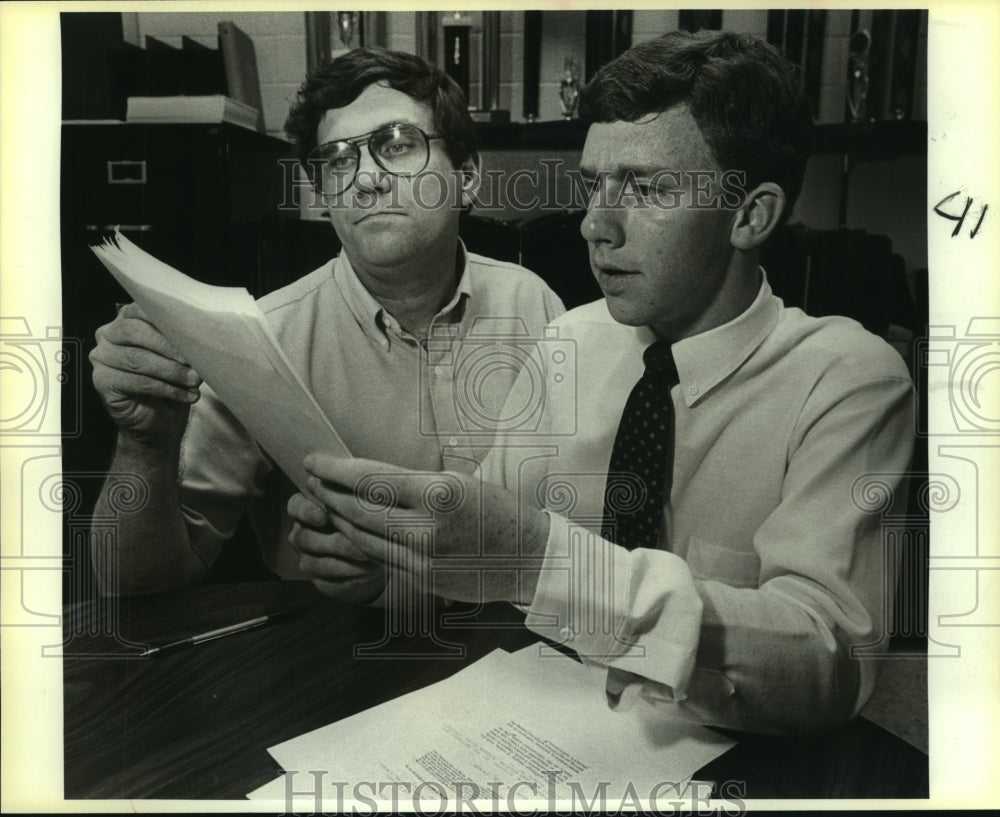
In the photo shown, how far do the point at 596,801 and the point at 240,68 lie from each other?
1294 millimetres

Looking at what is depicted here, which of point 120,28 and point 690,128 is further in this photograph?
point 120,28

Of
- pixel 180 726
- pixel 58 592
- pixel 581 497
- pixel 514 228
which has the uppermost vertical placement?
pixel 514 228

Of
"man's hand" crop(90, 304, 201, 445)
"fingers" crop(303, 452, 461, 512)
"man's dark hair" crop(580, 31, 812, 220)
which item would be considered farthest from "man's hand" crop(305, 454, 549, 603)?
"man's dark hair" crop(580, 31, 812, 220)

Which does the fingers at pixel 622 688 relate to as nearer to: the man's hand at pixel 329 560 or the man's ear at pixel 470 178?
the man's hand at pixel 329 560

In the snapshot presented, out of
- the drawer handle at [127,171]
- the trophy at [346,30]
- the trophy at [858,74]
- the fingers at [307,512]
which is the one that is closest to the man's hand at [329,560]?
the fingers at [307,512]

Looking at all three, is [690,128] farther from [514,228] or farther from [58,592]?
[58,592]

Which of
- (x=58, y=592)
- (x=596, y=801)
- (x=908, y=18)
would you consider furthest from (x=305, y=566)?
(x=908, y=18)

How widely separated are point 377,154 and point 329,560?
2.13 ft

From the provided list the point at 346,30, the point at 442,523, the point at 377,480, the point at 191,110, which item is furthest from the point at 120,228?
the point at 442,523

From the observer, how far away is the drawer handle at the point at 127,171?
1.43 meters

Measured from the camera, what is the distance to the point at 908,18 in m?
1.41

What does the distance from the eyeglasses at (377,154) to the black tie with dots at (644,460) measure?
18.6 inches

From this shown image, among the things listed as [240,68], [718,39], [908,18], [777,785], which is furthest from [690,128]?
[777,785]

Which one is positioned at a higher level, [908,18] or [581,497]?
[908,18]
